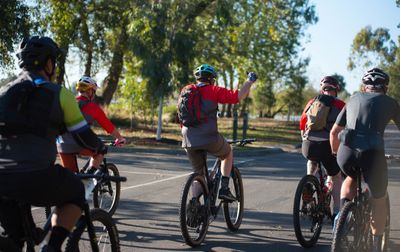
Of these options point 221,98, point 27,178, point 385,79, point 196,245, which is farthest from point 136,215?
point 27,178

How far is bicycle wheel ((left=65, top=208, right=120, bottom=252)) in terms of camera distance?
354 cm

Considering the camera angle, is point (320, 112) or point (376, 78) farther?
point (320, 112)

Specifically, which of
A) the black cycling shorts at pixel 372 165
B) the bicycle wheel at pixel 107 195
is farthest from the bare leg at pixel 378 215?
the bicycle wheel at pixel 107 195

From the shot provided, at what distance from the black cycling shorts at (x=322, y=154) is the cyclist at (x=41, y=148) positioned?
3417mm

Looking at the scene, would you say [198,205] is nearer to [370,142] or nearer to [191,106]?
[191,106]

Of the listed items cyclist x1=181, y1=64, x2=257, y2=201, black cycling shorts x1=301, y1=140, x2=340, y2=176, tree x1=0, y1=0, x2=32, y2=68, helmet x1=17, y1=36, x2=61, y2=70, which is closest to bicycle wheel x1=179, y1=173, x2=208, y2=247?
cyclist x1=181, y1=64, x2=257, y2=201

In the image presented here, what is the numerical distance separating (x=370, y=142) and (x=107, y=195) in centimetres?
393

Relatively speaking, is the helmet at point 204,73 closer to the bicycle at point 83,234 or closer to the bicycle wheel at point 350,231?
the bicycle wheel at point 350,231

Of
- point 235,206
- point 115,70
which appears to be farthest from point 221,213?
point 115,70

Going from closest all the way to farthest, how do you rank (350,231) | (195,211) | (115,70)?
(350,231), (195,211), (115,70)

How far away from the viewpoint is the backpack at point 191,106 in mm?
5992

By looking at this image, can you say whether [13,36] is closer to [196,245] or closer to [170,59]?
[170,59]

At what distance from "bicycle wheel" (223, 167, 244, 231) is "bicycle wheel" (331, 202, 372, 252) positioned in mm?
2160

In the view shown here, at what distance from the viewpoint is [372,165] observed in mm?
4629
